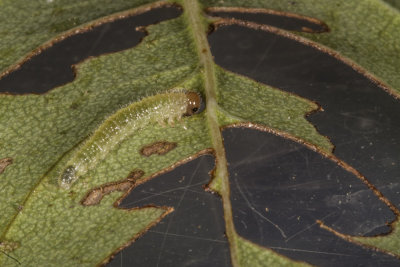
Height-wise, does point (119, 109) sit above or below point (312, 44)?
above

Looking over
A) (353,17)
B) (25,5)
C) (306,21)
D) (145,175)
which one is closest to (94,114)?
(145,175)

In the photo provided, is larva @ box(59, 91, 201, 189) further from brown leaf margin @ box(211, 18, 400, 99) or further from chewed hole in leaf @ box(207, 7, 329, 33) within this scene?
chewed hole in leaf @ box(207, 7, 329, 33)

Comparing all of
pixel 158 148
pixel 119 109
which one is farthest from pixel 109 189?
pixel 119 109

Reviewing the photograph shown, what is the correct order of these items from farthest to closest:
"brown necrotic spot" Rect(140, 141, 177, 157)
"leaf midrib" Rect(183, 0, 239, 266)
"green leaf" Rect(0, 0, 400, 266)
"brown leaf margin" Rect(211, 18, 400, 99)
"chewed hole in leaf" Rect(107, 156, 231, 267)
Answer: "brown leaf margin" Rect(211, 18, 400, 99), "brown necrotic spot" Rect(140, 141, 177, 157), "green leaf" Rect(0, 0, 400, 266), "chewed hole in leaf" Rect(107, 156, 231, 267), "leaf midrib" Rect(183, 0, 239, 266)

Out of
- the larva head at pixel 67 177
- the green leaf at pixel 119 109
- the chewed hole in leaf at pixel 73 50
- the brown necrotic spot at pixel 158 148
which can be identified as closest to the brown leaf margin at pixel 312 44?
the green leaf at pixel 119 109

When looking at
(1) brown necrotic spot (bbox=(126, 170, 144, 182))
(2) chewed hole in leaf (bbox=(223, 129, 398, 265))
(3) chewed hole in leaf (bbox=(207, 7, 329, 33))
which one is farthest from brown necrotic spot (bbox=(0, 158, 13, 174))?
(3) chewed hole in leaf (bbox=(207, 7, 329, 33))

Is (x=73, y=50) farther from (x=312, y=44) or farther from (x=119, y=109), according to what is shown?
(x=312, y=44)

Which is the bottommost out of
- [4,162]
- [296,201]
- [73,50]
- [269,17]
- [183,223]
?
[296,201]
